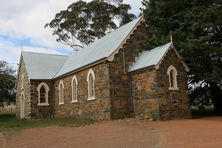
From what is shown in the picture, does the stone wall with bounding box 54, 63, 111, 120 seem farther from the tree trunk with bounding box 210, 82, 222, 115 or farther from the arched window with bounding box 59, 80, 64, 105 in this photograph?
the tree trunk with bounding box 210, 82, 222, 115

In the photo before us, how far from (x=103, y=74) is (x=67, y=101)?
7.76 m

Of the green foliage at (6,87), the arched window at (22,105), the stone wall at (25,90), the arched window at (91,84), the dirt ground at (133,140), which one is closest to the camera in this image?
the dirt ground at (133,140)

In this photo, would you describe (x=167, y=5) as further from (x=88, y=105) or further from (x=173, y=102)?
(x=88, y=105)

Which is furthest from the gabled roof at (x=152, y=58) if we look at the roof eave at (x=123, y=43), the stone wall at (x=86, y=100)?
the stone wall at (x=86, y=100)

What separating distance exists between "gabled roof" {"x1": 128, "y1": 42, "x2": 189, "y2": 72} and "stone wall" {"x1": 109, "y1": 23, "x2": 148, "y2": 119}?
544mm

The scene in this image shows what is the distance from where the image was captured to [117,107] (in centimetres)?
2342

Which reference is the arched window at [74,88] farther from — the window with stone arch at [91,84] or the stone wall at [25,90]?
the stone wall at [25,90]

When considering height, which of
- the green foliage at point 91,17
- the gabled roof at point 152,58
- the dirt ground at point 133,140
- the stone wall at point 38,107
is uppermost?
the green foliage at point 91,17

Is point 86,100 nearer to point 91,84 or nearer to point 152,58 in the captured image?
point 91,84

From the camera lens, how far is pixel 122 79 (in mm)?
24094

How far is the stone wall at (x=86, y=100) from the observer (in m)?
23.7

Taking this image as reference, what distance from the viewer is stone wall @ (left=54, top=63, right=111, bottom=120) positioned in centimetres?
2372

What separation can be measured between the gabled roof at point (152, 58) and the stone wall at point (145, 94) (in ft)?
1.36

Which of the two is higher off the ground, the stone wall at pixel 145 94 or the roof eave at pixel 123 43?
the roof eave at pixel 123 43
